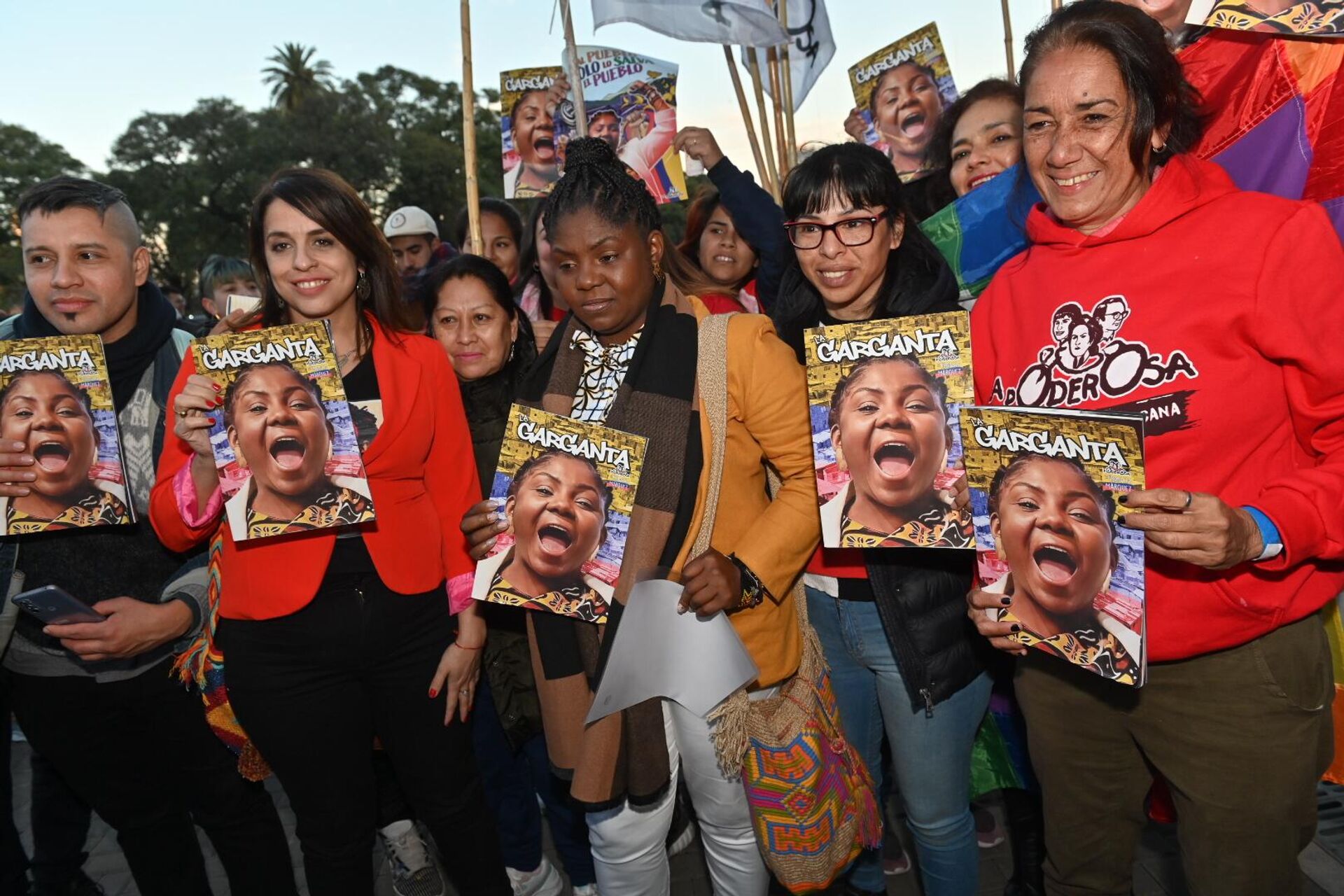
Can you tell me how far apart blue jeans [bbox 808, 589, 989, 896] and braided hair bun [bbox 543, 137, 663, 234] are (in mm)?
1183

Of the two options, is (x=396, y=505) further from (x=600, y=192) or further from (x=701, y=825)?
(x=701, y=825)

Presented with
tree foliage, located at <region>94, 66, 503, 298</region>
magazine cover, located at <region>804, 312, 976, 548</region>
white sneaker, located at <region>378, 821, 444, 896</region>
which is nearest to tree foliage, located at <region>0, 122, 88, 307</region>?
tree foliage, located at <region>94, 66, 503, 298</region>

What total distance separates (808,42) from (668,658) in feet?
13.4

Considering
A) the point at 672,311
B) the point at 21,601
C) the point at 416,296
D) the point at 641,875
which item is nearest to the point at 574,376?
the point at 672,311

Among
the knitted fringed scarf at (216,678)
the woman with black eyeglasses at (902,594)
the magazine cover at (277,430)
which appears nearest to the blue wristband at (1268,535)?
the woman with black eyeglasses at (902,594)

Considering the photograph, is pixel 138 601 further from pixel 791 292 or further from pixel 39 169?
pixel 39 169

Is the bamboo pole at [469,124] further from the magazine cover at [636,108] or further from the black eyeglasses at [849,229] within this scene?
the black eyeglasses at [849,229]

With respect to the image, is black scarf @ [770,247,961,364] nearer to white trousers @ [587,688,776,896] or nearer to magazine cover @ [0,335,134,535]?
white trousers @ [587,688,776,896]

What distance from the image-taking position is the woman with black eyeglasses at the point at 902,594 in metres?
2.43

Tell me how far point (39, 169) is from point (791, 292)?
120ft

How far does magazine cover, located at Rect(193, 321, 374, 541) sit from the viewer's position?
2223 millimetres

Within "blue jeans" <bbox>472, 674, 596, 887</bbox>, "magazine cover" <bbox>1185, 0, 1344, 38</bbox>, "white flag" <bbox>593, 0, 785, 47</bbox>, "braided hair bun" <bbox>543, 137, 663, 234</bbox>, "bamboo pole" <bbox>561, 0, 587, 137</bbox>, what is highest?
"white flag" <bbox>593, 0, 785, 47</bbox>

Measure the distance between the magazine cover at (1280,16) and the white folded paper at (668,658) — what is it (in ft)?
5.93

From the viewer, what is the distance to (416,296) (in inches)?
131
